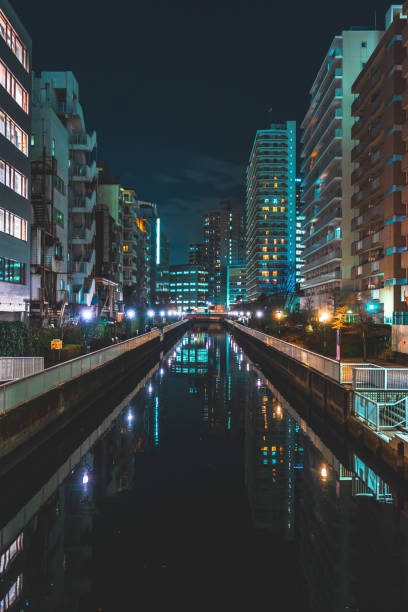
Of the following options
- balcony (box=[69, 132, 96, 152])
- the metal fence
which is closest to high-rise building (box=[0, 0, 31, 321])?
balcony (box=[69, 132, 96, 152])

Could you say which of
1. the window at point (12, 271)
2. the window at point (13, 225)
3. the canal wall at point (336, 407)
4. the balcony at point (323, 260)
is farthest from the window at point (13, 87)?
Answer: the balcony at point (323, 260)

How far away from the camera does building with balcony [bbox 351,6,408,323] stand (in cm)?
4509

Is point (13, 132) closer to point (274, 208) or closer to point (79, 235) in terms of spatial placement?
point (79, 235)

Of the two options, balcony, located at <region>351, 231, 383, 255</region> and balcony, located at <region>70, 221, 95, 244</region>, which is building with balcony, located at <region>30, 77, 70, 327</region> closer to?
balcony, located at <region>70, 221, 95, 244</region>

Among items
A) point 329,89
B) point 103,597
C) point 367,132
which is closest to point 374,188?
point 367,132

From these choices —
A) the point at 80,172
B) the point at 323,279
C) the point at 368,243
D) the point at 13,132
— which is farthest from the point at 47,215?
the point at 323,279

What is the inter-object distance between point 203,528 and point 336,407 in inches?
427

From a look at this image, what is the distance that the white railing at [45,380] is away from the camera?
1330cm

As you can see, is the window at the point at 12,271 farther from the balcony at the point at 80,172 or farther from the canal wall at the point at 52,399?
the balcony at the point at 80,172

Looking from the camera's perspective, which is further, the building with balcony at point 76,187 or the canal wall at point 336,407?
the building with balcony at point 76,187

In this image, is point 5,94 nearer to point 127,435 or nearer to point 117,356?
point 117,356

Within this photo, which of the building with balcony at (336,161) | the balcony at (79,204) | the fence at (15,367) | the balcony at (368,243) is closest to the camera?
the fence at (15,367)

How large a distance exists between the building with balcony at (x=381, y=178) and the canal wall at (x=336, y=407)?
1597 cm

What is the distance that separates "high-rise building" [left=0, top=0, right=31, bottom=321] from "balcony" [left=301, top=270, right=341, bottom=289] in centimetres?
4287
